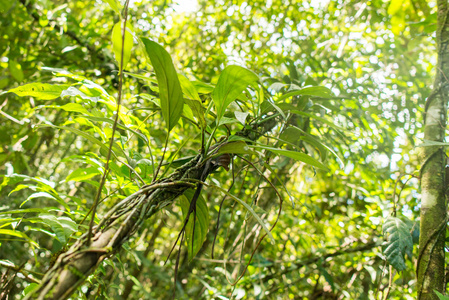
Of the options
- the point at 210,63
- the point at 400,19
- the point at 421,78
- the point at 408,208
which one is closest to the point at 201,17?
the point at 210,63

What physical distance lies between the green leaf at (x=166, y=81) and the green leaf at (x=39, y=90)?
0.33 m

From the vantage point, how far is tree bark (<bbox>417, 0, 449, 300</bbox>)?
68 cm

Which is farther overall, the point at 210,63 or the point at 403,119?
the point at 210,63

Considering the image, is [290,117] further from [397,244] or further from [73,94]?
[73,94]

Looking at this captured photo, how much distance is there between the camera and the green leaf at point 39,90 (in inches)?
26.9

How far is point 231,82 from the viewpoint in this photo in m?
0.59

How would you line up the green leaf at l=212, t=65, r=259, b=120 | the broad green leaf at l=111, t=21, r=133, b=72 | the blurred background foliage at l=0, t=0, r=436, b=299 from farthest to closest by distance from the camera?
the blurred background foliage at l=0, t=0, r=436, b=299, the green leaf at l=212, t=65, r=259, b=120, the broad green leaf at l=111, t=21, r=133, b=72

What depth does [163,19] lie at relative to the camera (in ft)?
7.79

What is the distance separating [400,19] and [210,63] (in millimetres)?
1237

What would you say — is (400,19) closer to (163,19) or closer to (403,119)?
(403,119)

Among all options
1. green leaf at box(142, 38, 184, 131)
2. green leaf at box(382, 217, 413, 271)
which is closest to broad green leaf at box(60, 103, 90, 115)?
green leaf at box(142, 38, 184, 131)

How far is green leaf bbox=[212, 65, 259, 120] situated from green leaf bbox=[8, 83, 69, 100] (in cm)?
42

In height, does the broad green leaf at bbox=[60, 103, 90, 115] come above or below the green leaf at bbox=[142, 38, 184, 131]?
below

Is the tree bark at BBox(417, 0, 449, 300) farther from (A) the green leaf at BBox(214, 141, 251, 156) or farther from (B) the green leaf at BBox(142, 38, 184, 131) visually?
(B) the green leaf at BBox(142, 38, 184, 131)
